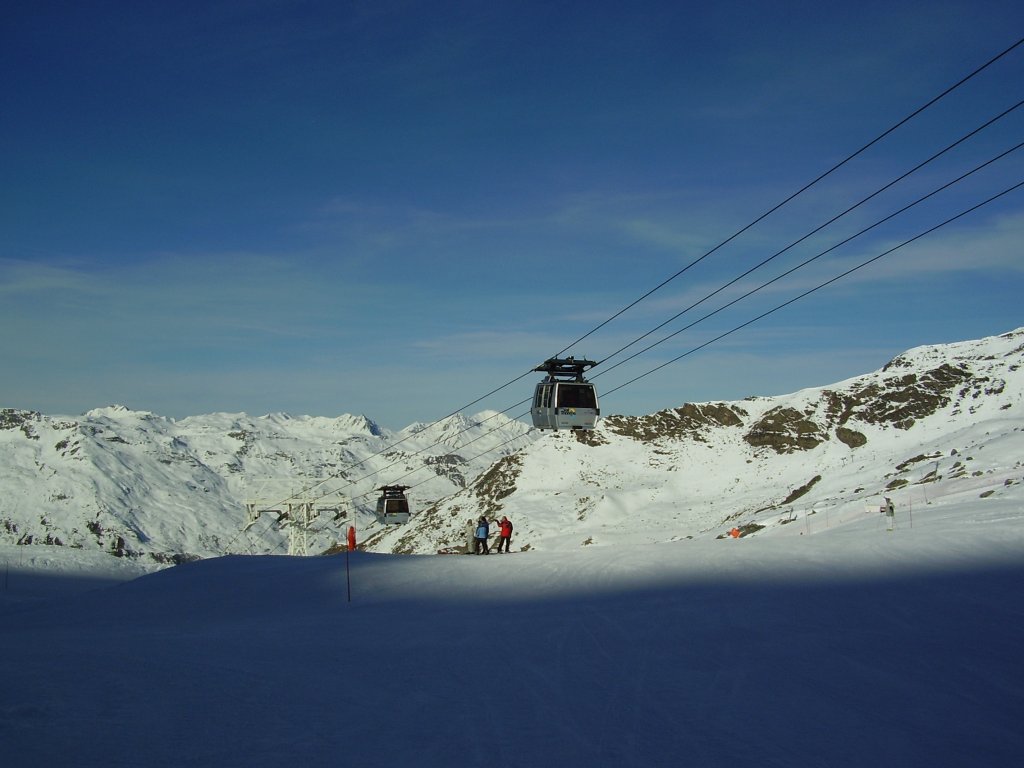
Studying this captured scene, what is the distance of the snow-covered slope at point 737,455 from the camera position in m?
79.1

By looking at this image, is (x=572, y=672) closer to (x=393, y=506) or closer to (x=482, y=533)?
(x=482, y=533)

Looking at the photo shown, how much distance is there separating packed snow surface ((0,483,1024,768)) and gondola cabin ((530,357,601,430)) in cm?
1291

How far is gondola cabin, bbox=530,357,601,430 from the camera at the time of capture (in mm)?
33656

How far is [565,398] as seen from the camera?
111 feet

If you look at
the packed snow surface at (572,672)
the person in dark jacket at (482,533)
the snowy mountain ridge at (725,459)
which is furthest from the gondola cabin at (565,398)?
the snowy mountain ridge at (725,459)

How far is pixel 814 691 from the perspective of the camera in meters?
10.2

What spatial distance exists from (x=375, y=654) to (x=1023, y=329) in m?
146

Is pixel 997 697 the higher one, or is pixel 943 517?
pixel 943 517

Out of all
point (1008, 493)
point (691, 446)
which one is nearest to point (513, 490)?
point (691, 446)

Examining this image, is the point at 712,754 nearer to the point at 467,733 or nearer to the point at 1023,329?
the point at 467,733

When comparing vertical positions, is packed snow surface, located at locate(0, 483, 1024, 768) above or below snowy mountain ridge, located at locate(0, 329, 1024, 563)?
below

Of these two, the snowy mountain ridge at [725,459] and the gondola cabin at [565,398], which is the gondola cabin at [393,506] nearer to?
the snowy mountain ridge at [725,459]

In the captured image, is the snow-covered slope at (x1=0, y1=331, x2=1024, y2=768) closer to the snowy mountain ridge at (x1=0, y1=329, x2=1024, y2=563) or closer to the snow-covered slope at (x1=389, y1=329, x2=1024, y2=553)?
the snowy mountain ridge at (x1=0, y1=329, x2=1024, y2=563)

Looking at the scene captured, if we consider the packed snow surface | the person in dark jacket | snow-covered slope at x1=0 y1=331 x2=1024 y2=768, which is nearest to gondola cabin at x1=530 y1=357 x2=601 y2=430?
the person in dark jacket
